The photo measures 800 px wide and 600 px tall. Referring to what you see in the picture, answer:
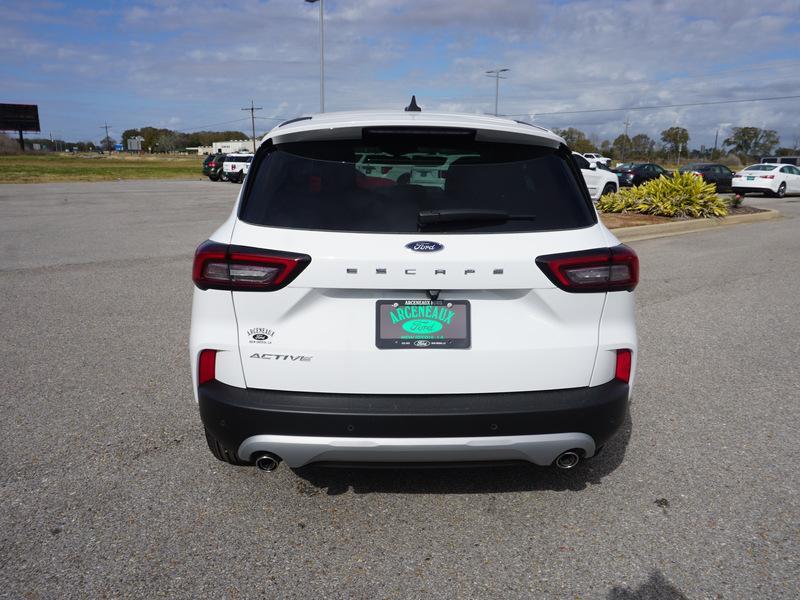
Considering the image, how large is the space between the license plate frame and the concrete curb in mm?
10862

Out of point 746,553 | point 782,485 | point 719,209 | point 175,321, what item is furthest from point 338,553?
point 719,209

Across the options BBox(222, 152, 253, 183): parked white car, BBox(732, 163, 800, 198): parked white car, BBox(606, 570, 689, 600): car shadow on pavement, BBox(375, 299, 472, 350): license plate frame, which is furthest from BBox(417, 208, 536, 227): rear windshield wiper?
BBox(222, 152, 253, 183): parked white car

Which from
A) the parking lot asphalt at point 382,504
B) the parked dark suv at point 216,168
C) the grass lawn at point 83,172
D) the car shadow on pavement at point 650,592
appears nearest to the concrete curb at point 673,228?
the parking lot asphalt at point 382,504

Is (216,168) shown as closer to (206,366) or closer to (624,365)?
(206,366)

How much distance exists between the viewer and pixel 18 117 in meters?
112

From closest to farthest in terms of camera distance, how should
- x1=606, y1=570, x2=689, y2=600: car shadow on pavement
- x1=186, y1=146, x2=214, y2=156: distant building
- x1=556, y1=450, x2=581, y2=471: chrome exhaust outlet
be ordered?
1. x1=606, y1=570, x2=689, y2=600: car shadow on pavement
2. x1=556, y1=450, x2=581, y2=471: chrome exhaust outlet
3. x1=186, y1=146, x2=214, y2=156: distant building

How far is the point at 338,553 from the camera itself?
2682mm

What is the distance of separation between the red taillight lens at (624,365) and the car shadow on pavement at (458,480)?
605 millimetres

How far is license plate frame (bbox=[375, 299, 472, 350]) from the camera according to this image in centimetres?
252

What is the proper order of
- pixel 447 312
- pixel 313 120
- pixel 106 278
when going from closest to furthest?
pixel 447 312, pixel 313 120, pixel 106 278

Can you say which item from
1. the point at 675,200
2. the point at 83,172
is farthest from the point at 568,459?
the point at 83,172

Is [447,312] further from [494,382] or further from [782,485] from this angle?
[782,485]

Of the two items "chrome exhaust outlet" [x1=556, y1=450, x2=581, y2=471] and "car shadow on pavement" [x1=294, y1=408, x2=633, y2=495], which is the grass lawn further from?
"chrome exhaust outlet" [x1=556, y1=450, x2=581, y2=471]

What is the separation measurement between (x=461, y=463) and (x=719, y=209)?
1601 cm
